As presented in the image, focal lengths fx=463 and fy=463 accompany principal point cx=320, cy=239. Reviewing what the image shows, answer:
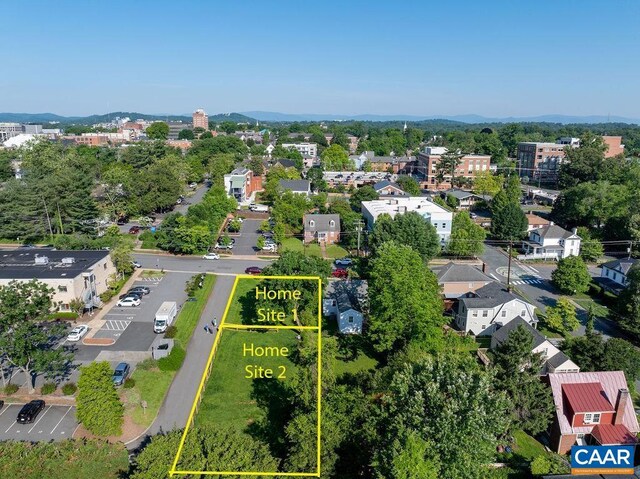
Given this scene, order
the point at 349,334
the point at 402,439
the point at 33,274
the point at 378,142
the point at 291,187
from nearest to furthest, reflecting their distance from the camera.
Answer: the point at 402,439
the point at 349,334
the point at 33,274
the point at 291,187
the point at 378,142

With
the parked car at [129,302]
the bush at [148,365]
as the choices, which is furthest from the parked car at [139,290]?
the bush at [148,365]

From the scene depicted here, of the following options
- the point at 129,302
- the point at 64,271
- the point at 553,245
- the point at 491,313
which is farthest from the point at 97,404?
the point at 553,245

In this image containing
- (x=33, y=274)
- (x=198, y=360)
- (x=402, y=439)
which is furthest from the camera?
(x=33, y=274)

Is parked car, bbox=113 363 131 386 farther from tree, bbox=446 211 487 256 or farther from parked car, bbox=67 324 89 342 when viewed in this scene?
tree, bbox=446 211 487 256

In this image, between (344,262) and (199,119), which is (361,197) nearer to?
(344,262)

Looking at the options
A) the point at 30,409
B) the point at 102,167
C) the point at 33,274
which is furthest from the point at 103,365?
the point at 102,167

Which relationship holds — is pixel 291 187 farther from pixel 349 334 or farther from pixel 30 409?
pixel 30 409

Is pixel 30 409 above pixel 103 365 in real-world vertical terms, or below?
below
